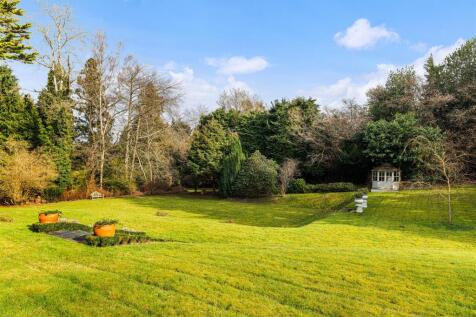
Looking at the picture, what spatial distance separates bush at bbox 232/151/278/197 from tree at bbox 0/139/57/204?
13.8 m

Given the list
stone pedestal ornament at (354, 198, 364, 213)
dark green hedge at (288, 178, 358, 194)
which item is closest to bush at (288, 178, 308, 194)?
dark green hedge at (288, 178, 358, 194)

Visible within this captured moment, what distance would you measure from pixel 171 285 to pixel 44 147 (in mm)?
24024

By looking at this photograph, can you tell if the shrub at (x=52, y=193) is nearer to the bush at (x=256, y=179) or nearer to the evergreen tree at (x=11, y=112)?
the evergreen tree at (x=11, y=112)

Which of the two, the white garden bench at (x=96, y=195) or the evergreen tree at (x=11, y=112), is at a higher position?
the evergreen tree at (x=11, y=112)

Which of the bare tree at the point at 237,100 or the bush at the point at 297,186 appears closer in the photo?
the bush at the point at 297,186

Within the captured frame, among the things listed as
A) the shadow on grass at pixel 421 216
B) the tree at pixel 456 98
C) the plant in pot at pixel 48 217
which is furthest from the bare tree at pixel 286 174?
the plant in pot at pixel 48 217

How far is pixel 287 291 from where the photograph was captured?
5.06m

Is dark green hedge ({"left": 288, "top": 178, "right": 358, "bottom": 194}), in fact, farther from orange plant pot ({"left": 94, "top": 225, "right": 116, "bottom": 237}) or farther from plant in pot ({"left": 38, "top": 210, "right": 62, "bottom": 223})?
orange plant pot ({"left": 94, "top": 225, "right": 116, "bottom": 237})

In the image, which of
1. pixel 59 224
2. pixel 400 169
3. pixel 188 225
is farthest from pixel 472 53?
pixel 59 224

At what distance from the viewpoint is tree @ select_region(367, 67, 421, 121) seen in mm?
31250

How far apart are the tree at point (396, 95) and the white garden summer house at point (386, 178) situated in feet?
21.6

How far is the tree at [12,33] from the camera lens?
9070mm

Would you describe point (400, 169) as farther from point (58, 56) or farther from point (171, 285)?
point (58, 56)

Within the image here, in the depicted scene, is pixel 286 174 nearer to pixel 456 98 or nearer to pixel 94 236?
pixel 456 98
